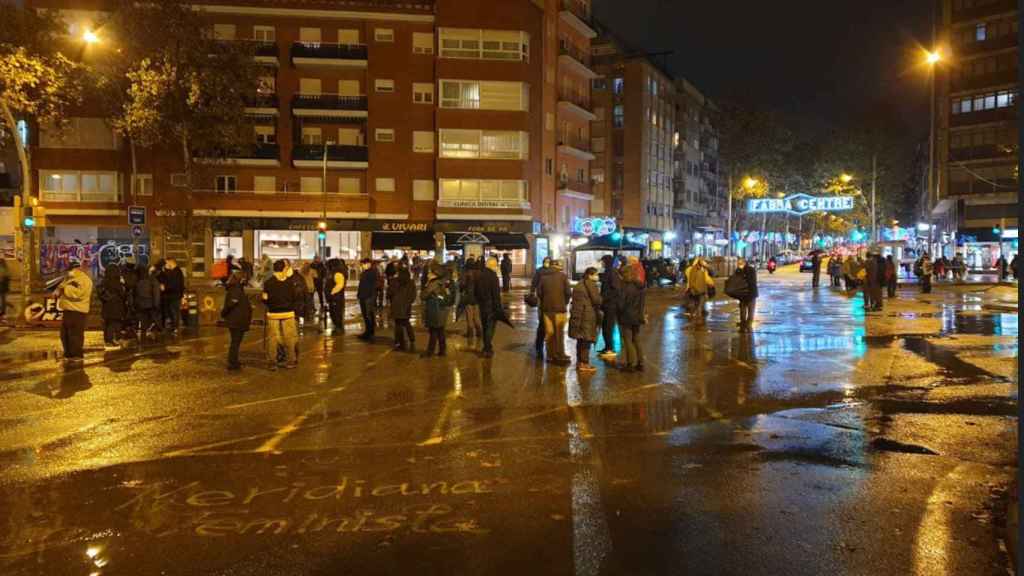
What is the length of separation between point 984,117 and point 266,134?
171 feet

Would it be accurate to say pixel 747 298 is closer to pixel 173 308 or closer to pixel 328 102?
pixel 173 308

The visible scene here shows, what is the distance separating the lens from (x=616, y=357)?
14.4 m

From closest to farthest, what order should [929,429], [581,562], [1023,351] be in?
[1023,351]
[581,562]
[929,429]

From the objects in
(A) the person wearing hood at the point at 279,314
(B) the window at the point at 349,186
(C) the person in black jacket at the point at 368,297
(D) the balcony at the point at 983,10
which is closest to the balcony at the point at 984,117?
(D) the balcony at the point at 983,10

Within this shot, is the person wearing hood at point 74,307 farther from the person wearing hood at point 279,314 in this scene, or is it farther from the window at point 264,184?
the window at point 264,184

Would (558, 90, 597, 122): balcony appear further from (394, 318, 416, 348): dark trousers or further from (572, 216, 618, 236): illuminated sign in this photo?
(394, 318, 416, 348): dark trousers

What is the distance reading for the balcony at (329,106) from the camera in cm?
4981

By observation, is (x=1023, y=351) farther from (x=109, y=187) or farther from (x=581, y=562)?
(x=109, y=187)

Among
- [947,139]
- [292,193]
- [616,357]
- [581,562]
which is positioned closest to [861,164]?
[947,139]

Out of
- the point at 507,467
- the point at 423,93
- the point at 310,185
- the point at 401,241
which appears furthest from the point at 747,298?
the point at 310,185

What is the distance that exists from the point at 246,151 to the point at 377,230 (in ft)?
28.8

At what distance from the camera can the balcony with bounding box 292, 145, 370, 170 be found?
4950 cm

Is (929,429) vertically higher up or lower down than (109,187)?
lower down

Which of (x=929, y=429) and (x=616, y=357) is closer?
(x=929, y=429)
